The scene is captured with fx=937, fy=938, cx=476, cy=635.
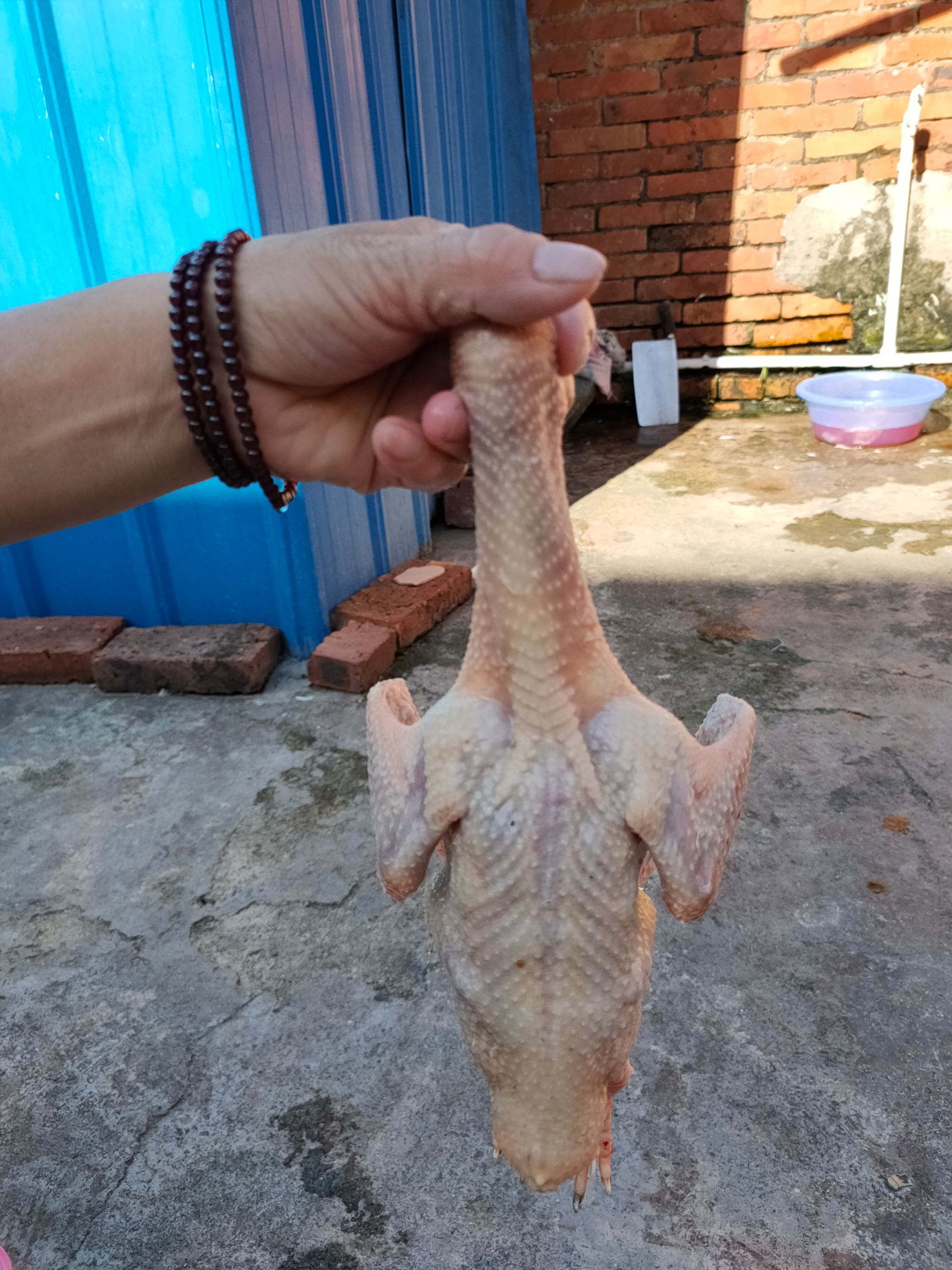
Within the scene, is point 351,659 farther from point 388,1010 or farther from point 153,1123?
point 153,1123

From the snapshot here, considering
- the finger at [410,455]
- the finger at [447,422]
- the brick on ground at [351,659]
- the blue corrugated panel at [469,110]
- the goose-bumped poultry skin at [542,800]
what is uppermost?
the blue corrugated panel at [469,110]

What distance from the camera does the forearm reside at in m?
1.27

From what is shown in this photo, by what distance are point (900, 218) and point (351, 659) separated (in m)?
4.86

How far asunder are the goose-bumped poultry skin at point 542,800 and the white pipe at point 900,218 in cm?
579

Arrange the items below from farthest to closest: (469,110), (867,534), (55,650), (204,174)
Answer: (469,110) → (867,534) → (55,650) → (204,174)

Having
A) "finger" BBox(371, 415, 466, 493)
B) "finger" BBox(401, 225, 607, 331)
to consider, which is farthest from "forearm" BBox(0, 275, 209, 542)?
"finger" BBox(401, 225, 607, 331)

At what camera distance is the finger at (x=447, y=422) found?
3.83 feet

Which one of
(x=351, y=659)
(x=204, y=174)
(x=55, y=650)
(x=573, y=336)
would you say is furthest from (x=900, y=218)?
(x=573, y=336)

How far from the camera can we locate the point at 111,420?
Answer: 1.32 meters

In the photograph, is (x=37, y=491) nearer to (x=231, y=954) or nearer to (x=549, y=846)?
(x=549, y=846)

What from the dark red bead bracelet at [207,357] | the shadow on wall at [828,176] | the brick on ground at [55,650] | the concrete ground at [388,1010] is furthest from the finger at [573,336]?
the shadow on wall at [828,176]

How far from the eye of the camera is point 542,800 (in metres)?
1.20

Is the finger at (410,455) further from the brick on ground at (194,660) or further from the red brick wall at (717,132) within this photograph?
the red brick wall at (717,132)

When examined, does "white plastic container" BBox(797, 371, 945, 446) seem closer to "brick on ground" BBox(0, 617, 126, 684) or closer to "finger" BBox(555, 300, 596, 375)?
"brick on ground" BBox(0, 617, 126, 684)
